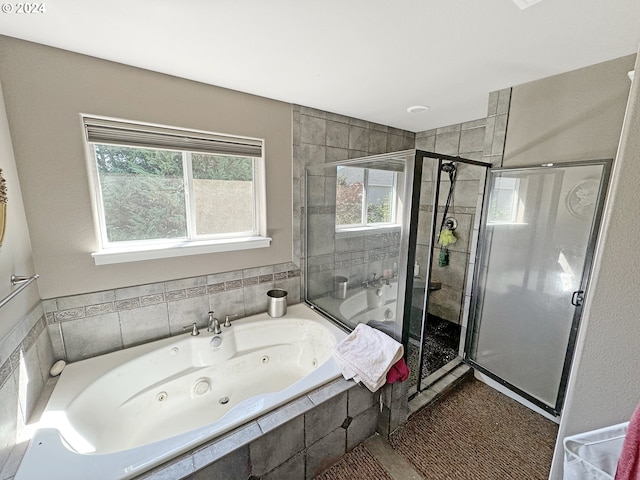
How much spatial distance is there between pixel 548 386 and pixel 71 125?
3.50 meters

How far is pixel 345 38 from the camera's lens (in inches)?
52.1

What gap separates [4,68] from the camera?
1325 millimetres

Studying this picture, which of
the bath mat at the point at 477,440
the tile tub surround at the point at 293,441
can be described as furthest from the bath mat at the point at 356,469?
the bath mat at the point at 477,440

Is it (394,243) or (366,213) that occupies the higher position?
(366,213)

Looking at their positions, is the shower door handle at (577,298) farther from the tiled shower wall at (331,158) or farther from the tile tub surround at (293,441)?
the tile tub surround at (293,441)

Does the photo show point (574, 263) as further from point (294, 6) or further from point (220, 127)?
point (220, 127)

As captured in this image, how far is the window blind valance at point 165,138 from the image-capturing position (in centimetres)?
159

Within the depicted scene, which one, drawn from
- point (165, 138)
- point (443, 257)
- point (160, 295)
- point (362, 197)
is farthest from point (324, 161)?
point (160, 295)

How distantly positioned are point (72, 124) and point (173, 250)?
906 mm

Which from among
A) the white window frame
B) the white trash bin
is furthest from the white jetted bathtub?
the white trash bin

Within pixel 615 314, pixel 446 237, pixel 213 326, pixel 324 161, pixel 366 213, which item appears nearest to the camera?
pixel 615 314

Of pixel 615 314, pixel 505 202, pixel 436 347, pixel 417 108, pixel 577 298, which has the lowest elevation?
pixel 436 347

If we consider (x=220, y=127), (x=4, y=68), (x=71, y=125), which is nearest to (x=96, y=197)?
(x=71, y=125)

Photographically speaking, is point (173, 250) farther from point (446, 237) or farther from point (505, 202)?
point (446, 237)
